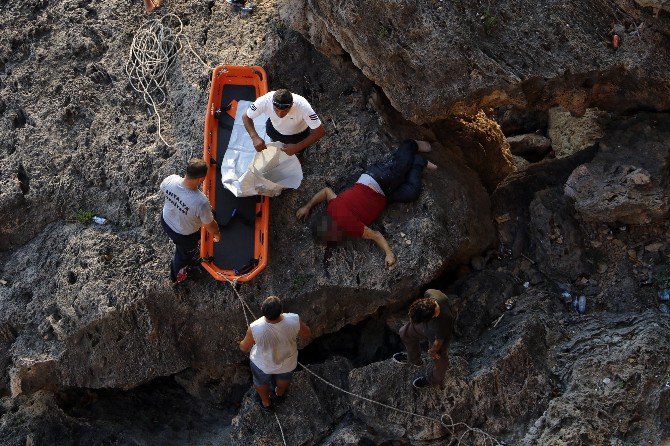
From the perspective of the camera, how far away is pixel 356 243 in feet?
27.0

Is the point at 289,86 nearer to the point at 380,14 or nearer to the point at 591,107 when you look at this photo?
the point at 380,14

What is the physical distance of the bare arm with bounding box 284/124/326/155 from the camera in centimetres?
812

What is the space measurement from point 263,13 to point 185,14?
94 cm

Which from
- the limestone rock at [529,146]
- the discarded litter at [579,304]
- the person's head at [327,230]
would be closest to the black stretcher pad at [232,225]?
the person's head at [327,230]

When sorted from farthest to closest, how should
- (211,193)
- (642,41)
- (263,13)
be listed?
(263,13) → (211,193) → (642,41)

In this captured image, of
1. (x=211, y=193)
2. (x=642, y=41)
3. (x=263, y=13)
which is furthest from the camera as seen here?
(x=263, y=13)

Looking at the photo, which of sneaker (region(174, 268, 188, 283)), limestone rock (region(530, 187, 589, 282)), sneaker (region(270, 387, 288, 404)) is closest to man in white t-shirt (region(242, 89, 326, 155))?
sneaker (region(174, 268, 188, 283))

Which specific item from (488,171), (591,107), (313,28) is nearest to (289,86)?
(313,28)

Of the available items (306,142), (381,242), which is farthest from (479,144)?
(306,142)

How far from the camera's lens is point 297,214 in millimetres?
8328

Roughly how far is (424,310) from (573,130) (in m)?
4.11

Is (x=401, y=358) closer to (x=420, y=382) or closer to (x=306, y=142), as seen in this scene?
(x=420, y=382)

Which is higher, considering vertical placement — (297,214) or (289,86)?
(289,86)

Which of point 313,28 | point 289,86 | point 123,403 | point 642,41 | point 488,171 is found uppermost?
point 642,41
